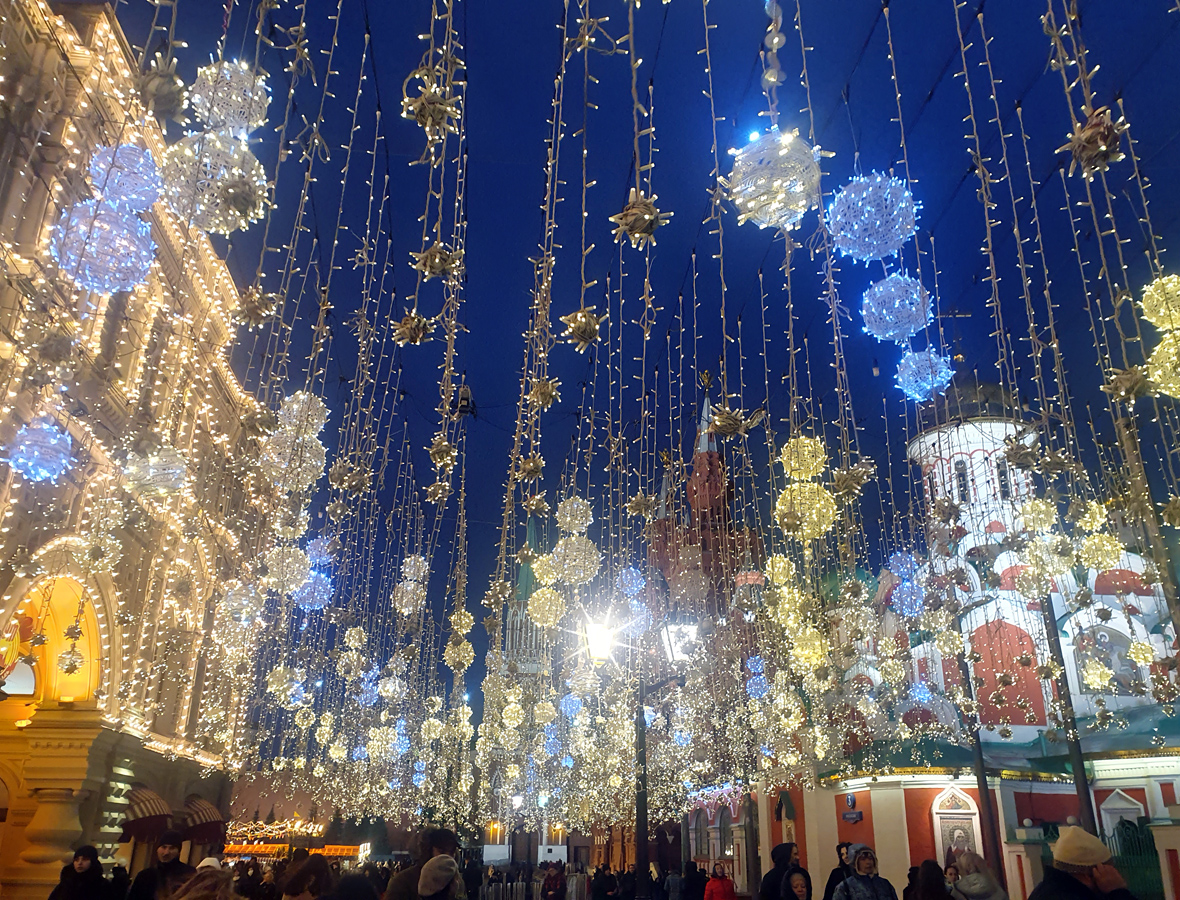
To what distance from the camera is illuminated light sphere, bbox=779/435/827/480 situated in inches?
356

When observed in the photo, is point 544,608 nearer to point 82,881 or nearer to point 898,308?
point 82,881

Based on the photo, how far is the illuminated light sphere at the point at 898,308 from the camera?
6875 mm

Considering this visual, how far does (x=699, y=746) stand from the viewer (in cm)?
2528

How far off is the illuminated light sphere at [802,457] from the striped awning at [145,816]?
12.2m

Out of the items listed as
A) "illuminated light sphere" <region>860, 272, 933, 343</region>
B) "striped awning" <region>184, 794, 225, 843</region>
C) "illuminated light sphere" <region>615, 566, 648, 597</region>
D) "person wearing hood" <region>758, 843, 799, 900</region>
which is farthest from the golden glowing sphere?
"striped awning" <region>184, 794, 225, 843</region>

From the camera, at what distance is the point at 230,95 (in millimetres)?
5902

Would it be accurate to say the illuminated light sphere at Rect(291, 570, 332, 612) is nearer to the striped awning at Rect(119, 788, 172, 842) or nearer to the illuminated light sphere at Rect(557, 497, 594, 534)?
the illuminated light sphere at Rect(557, 497, 594, 534)

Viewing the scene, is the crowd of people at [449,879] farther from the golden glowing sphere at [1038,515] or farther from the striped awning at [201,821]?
the striped awning at [201,821]

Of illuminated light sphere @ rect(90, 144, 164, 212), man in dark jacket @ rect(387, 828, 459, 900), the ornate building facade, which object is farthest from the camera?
the ornate building facade

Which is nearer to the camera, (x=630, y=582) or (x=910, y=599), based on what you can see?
(x=630, y=582)

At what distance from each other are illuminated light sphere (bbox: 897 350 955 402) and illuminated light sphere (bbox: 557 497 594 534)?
434 centimetres

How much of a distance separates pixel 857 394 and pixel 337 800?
34468 mm

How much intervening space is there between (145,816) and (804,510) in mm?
13699

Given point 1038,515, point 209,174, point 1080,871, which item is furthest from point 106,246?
point 1038,515
